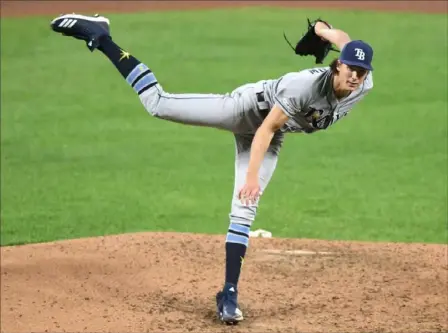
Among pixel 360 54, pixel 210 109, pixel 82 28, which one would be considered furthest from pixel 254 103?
pixel 82 28

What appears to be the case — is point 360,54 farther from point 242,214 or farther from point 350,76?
point 242,214

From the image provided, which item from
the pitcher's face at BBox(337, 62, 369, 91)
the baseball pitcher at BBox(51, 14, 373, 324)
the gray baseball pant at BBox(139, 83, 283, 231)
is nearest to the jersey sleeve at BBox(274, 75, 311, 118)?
the baseball pitcher at BBox(51, 14, 373, 324)

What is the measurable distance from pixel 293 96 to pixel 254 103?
398mm

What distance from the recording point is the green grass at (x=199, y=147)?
8.21 meters

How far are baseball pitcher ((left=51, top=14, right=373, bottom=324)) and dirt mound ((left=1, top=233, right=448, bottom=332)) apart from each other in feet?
1.41

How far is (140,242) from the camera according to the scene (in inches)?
283

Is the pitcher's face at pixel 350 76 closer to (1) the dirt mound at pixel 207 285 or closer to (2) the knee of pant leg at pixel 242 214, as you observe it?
(2) the knee of pant leg at pixel 242 214

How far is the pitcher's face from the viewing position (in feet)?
16.4

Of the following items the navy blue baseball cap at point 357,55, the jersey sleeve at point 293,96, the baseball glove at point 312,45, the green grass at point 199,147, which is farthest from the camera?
the green grass at point 199,147

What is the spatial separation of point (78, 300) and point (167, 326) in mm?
822

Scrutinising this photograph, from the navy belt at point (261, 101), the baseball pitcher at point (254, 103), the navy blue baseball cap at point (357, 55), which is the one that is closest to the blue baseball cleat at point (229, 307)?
the baseball pitcher at point (254, 103)

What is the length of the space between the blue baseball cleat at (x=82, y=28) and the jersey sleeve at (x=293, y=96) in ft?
3.95

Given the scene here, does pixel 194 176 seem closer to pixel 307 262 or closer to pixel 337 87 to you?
pixel 307 262

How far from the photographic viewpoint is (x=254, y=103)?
5.46m
